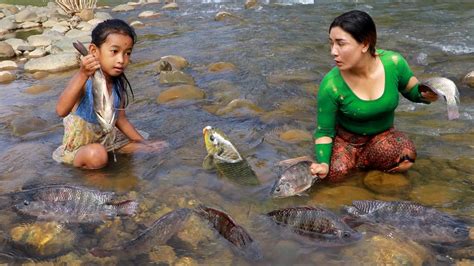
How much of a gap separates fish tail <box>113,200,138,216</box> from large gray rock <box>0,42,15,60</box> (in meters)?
9.70

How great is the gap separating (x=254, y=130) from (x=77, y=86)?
2102 millimetres

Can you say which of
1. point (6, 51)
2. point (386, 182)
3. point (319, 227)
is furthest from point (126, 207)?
point (6, 51)

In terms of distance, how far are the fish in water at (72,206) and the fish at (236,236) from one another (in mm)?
729

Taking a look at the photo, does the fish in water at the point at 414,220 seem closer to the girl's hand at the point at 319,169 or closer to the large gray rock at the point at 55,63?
the girl's hand at the point at 319,169

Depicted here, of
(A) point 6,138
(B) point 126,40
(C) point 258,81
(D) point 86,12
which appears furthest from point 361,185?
(D) point 86,12

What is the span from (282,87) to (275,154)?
7.89 ft

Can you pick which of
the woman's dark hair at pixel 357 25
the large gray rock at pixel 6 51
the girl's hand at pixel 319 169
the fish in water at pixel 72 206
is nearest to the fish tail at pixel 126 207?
the fish in water at pixel 72 206

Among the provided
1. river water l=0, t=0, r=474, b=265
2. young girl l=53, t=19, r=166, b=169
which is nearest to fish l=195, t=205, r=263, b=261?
river water l=0, t=0, r=474, b=265

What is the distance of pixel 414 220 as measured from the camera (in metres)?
3.11

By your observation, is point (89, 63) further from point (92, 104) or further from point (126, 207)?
point (126, 207)

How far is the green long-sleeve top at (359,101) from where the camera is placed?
3.70 m

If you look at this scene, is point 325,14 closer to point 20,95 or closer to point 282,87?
point 282,87

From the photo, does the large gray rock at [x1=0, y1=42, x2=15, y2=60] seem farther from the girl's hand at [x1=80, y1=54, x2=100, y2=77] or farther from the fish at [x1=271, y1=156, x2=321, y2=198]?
the fish at [x1=271, y1=156, x2=321, y2=198]

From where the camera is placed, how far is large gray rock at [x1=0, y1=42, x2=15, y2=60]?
37.9 feet
